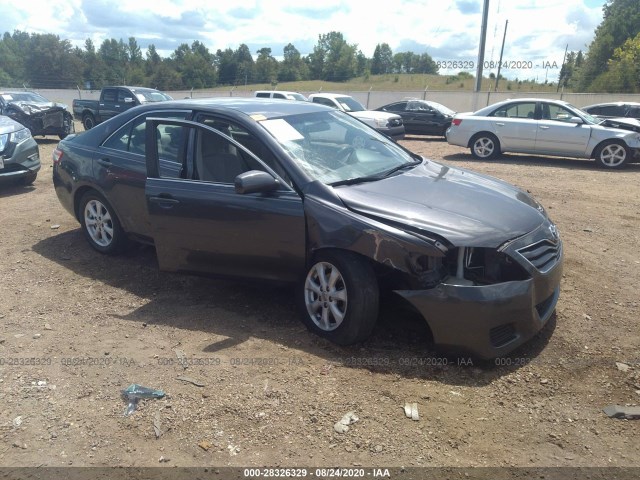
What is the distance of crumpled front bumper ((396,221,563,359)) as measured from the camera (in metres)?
3.36

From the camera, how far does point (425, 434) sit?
2.93 m

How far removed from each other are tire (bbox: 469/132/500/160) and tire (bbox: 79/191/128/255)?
994 cm

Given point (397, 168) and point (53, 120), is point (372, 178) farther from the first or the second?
point (53, 120)

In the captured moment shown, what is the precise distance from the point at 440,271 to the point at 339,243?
0.70 meters

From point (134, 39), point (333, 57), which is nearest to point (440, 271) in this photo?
point (333, 57)

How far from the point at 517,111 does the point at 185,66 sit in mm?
60493

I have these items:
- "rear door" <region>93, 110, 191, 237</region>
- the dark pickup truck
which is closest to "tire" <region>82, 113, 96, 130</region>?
the dark pickup truck

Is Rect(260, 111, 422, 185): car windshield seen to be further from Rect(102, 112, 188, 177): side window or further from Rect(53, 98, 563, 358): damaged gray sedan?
Rect(102, 112, 188, 177): side window

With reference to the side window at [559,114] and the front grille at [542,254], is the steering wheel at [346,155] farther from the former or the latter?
the side window at [559,114]

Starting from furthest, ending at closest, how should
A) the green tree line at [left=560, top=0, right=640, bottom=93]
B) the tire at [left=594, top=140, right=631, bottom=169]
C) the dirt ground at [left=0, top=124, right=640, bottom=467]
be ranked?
the green tree line at [left=560, top=0, right=640, bottom=93]
the tire at [left=594, top=140, right=631, bottom=169]
the dirt ground at [left=0, top=124, right=640, bottom=467]

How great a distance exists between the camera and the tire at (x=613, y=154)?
11.8 meters

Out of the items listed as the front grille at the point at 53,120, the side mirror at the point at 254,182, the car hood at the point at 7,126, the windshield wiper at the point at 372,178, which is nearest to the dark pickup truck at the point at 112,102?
the front grille at the point at 53,120

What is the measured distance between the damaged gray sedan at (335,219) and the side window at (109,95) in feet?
51.4

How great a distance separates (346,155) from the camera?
14.8 ft
